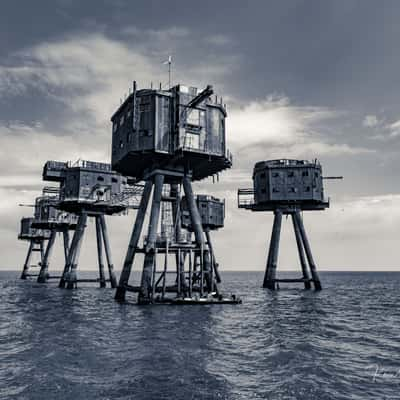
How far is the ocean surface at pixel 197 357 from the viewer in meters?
10.5

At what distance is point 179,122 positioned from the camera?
30.4 metres

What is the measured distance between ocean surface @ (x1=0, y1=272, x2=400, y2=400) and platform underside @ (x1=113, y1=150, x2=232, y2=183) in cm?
1189

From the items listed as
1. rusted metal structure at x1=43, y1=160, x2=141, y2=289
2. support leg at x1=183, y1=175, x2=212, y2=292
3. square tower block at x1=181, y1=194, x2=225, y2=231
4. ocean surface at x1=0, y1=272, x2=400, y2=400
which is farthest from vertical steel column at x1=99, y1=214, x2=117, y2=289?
ocean surface at x1=0, y1=272, x2=400, y2=400

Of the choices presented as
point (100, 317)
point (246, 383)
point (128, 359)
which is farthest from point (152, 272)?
point (246, 383)

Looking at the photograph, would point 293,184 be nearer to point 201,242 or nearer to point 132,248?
point 201,242

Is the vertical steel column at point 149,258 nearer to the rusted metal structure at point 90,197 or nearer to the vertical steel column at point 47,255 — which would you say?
the rusted metal structure at point 90,197

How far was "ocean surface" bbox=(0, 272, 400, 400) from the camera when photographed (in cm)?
1048

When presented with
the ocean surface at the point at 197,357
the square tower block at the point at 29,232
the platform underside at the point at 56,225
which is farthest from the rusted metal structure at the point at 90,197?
the square tower block at the point at 29,232

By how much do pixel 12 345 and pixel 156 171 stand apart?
17713 mm

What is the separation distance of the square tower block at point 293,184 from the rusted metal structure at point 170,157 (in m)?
15.2

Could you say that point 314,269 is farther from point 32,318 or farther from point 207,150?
point 32,318

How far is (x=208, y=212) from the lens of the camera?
196ft

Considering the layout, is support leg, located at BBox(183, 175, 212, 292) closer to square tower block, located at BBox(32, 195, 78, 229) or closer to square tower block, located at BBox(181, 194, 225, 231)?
square tower block, located at BBox(181, 194, 225, 231)

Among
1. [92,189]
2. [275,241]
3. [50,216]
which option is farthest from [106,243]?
[275,241]
